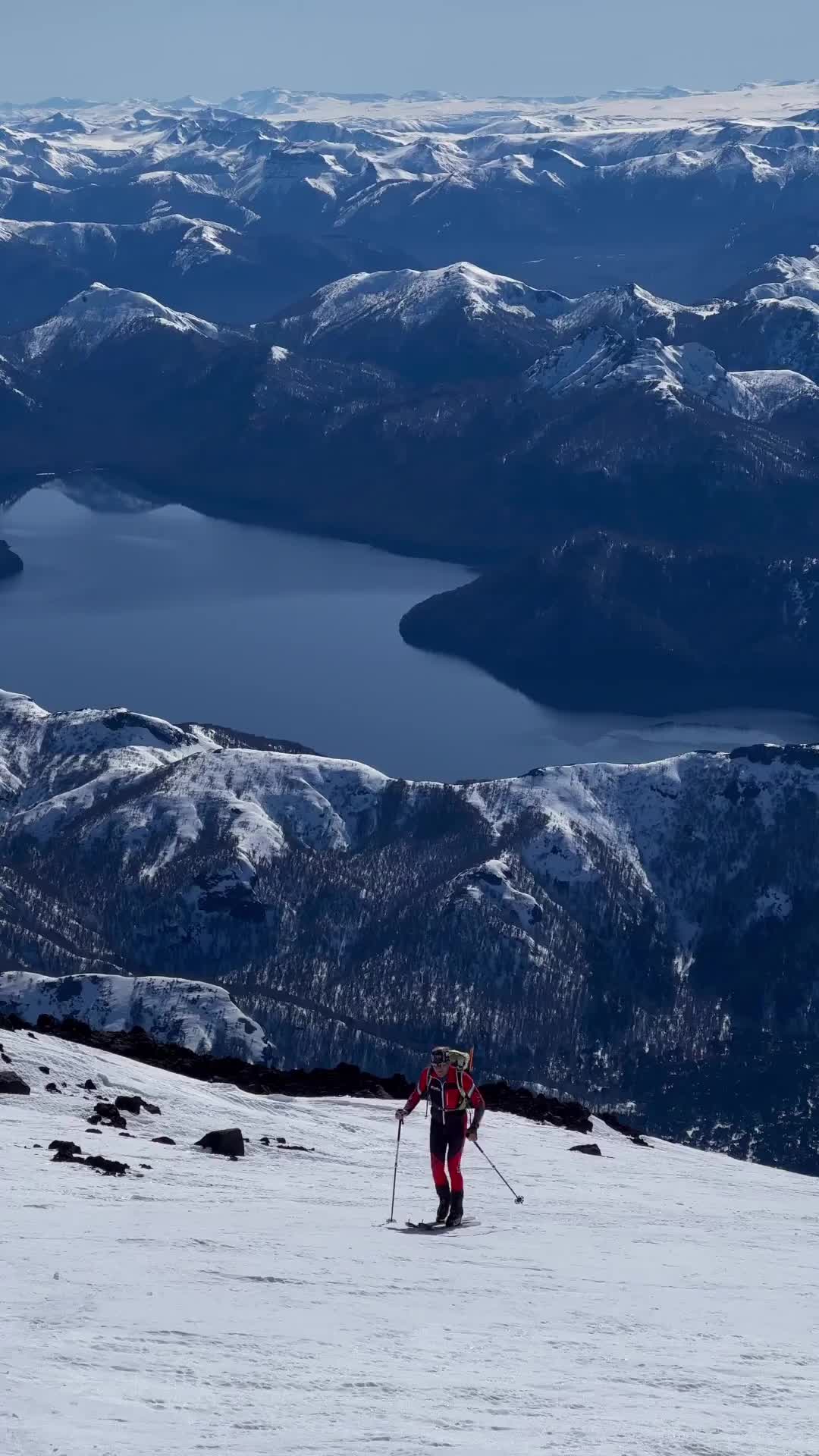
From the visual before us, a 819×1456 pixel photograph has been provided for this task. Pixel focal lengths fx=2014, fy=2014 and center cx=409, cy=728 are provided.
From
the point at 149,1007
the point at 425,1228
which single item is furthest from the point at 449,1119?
the point at 149,1007

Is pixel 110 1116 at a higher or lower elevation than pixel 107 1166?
higher

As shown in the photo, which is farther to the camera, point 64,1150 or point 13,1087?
point 13,1087

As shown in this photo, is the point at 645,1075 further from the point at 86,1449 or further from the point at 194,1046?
the point at 86,1449

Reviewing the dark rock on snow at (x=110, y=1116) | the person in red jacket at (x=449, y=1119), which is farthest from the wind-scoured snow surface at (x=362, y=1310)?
the person in red jacket at (x=449, y=1119)

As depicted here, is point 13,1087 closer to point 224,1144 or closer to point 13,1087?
point 13,1087

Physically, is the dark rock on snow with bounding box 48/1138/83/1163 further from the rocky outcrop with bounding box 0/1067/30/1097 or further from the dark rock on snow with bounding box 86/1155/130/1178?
the rocky outcrop with bounding box 0/1067/30/1097

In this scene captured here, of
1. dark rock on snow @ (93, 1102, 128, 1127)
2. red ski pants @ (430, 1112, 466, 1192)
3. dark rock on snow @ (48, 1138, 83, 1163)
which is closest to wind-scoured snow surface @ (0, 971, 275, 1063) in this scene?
dark rock on snow @ (93, 1102, 128, 1127)
